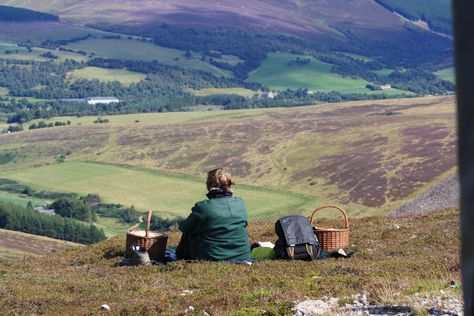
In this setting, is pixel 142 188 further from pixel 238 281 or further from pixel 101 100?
pixel 101 100

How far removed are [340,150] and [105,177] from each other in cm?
2123

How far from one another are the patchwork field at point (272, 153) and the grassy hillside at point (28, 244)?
13.9 meters

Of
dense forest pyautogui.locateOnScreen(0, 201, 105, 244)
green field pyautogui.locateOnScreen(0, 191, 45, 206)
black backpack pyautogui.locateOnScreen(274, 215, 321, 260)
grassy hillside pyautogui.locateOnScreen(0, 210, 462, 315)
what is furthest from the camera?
green field pyautogui.locateOnScreen(0, 191, 45, 206)

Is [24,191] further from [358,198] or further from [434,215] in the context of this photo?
[434,215]

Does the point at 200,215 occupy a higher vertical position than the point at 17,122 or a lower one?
higher

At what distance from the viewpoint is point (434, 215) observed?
2216 centimetres

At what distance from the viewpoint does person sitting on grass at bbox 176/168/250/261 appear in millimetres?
13453

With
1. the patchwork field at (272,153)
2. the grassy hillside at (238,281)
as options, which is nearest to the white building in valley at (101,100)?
the patchwork field at (272,153)

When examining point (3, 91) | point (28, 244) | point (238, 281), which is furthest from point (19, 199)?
point (3, 91)

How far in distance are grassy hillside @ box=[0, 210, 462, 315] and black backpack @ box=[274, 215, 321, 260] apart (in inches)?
10.7

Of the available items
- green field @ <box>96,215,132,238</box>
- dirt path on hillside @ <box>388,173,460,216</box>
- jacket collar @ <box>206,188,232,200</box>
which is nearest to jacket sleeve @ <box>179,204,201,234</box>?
jacket collar @ <box>206,188,232,200</box>

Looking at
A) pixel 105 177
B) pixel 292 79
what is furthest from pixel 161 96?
pixel 105 177

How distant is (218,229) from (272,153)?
7577 cm

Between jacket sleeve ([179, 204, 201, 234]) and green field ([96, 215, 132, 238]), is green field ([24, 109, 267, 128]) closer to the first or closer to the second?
green field ([96, 215, 132, 238])
